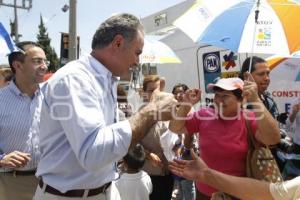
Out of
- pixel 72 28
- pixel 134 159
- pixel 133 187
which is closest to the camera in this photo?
pixel 133 187

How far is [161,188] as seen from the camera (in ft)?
16.5

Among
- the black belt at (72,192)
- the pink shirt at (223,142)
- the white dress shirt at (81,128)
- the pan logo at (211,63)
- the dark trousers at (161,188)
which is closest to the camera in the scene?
the white dress shirt at (81,128)

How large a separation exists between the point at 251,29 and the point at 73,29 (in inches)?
373

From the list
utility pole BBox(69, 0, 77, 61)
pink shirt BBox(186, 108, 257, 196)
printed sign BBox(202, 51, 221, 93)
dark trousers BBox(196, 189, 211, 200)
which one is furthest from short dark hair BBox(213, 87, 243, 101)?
utility pole BBox(69, 0, 77, 61)

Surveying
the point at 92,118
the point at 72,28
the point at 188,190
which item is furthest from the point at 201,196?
the point at 72,28

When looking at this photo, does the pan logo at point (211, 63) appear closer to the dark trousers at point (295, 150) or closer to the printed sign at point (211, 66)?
the printed sign at point (211, 66)

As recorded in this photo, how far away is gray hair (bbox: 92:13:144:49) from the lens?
91.0 inches

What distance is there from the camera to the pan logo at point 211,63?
27.4 ft

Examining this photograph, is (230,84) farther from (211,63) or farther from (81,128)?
(211,63)

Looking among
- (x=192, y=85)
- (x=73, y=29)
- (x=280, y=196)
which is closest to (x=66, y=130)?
(x=280, y=196)

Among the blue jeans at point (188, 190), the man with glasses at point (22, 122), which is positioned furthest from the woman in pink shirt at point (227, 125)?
the blue jeans at point (188, 190)

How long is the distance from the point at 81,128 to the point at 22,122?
1651mm

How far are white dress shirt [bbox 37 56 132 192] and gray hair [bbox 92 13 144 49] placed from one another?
0.13m

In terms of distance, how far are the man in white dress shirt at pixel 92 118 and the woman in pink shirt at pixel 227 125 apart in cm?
108
